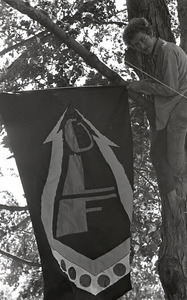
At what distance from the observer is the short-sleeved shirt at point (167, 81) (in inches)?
210

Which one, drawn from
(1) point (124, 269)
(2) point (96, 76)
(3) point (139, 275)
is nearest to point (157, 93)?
(1) point (124, 269)

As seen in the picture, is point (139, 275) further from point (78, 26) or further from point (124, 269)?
point (124, 269)

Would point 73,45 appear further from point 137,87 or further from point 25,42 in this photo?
point 25,42

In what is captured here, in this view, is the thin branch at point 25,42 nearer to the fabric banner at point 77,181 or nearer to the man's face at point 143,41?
the fabric banner at point 77,181

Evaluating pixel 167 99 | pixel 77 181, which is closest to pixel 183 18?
pixel 167 99

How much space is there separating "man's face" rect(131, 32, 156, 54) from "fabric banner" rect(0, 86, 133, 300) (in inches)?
24.8

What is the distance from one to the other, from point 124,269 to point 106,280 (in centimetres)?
22

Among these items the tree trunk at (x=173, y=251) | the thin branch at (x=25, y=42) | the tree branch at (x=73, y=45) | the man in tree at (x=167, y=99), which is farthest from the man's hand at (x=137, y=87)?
the thin branch at (x=25, y=42)

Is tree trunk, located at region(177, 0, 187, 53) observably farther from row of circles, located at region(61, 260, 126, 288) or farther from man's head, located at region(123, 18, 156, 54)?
row of circles, located at region(61, 260, 126, 288)

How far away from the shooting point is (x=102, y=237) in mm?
5309

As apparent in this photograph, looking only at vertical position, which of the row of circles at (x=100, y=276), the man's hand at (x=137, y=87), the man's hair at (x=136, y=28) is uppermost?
the man's hair at (x=136, y=28)

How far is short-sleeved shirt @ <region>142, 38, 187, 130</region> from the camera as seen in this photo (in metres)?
5.34

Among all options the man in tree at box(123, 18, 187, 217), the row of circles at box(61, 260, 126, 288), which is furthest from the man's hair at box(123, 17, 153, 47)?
the row of circles at box(61, 260, 126, 288)

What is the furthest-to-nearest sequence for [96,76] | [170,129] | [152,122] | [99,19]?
1. [99,19]
2. [96,76]
3. [152,122]
4. [170,129]
